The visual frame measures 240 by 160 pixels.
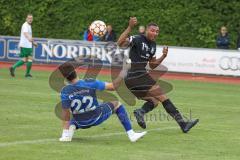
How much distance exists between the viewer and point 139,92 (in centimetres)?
1422

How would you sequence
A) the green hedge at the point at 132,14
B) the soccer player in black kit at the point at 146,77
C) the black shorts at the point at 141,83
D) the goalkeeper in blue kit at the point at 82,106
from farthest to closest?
the green hedge at the point at 132,14
the black shorts at the point at 141,83
the soccer player in black kit at the point at 146,77
the goalkeeper in blue kit at the point at 82,106

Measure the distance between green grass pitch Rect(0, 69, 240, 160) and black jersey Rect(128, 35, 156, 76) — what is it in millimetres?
1232

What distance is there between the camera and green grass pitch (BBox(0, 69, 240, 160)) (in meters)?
10.6

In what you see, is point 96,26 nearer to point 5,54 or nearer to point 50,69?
point 50,69

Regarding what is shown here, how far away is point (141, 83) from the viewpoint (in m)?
14.1

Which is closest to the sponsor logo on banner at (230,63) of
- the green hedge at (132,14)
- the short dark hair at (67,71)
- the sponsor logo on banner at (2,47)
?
the green hedge at (132,14)

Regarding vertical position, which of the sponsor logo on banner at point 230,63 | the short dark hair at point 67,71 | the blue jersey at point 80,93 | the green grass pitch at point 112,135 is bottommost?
the sponsor logo on banner at point 230,63

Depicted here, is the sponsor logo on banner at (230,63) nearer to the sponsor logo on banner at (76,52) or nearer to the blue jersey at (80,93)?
the sponsor logo on banner at (76,52)

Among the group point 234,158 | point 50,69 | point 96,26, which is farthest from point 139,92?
point 50,69

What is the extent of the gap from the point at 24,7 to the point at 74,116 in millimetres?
27241

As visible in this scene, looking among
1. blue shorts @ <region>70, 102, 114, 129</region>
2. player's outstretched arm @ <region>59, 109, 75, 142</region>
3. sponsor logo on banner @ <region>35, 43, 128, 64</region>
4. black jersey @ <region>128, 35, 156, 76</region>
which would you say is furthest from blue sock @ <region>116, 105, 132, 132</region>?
sponsor logo on banner @ <region>35, 43, 128, 64</region>

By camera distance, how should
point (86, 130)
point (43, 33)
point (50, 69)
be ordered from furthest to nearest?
point (43, 33)
point (50, 69)
point (86, 130)

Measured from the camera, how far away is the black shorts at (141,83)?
14.1 meters

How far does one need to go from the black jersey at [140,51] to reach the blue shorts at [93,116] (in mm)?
2163
